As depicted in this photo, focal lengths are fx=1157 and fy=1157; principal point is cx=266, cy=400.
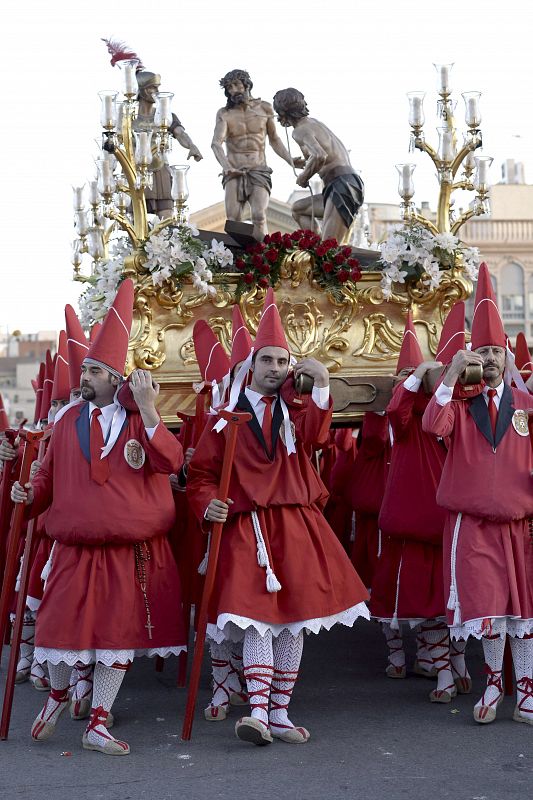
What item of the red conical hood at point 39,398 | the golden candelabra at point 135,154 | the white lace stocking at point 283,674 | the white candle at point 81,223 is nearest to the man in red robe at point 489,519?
the white lace stocking at point 283,674

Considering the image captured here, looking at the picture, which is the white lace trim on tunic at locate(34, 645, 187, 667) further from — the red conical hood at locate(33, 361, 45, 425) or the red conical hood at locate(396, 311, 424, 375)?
the red conical hood at locate(33, 361, 45, 425)

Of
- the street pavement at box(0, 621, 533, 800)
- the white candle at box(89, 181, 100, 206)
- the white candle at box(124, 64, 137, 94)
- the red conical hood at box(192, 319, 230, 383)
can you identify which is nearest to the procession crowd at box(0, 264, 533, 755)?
the street pavement at box(0, 621, 533, 800)

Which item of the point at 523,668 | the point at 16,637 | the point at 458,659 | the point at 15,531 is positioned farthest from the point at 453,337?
the point at 16,637

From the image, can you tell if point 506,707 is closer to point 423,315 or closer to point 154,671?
point 154,671

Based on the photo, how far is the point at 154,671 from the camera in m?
6.92

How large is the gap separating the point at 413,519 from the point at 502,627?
39.9 inches

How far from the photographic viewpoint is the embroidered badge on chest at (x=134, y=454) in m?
5.42

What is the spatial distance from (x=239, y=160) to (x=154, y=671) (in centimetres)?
413

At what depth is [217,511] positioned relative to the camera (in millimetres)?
5316

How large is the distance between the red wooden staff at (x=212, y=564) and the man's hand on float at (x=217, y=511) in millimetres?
34

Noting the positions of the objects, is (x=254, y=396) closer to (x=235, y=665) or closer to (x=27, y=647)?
(x=235, y=665)

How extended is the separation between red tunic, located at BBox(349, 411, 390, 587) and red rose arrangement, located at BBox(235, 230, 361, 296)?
1.16m

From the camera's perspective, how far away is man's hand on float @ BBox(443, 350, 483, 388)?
540 centimetres

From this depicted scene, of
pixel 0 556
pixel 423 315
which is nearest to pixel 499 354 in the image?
pixel 423 315
